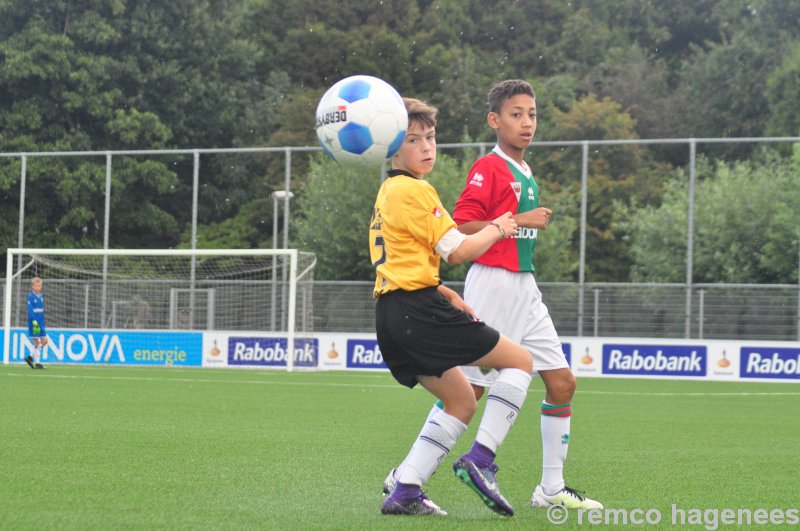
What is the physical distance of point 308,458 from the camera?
8.55 m

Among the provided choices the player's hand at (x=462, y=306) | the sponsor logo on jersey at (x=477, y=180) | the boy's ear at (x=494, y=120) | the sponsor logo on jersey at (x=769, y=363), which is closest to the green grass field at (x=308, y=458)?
the player's hand at (x=462, y=306)

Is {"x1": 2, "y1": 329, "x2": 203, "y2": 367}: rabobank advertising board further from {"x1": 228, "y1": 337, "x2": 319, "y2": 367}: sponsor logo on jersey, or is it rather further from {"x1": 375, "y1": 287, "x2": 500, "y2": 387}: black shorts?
{"x1": 375, "y1": 287, "x2": 500, "y2": 387}: black shorts

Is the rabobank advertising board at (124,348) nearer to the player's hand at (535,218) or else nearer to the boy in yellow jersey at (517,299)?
the boy in yellow jersey at (517,299)

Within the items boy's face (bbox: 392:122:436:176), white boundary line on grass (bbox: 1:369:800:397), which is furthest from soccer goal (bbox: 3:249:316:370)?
boy's face (bbox: 392:122:436:176)

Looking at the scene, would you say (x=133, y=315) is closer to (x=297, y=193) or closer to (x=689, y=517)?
(x=297, y=193)

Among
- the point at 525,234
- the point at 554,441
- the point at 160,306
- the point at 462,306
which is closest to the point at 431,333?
the point at 462,306

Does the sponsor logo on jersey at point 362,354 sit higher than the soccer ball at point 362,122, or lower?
lower

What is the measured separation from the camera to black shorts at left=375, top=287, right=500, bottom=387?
5.80 meters

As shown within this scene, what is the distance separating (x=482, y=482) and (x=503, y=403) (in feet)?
1.43

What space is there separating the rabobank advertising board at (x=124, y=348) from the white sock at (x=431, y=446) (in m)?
20.8

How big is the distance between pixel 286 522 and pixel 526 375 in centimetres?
130

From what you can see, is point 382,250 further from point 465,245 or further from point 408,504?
point 408,504

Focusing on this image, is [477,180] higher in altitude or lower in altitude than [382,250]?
higher

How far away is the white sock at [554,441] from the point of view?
255 inches
